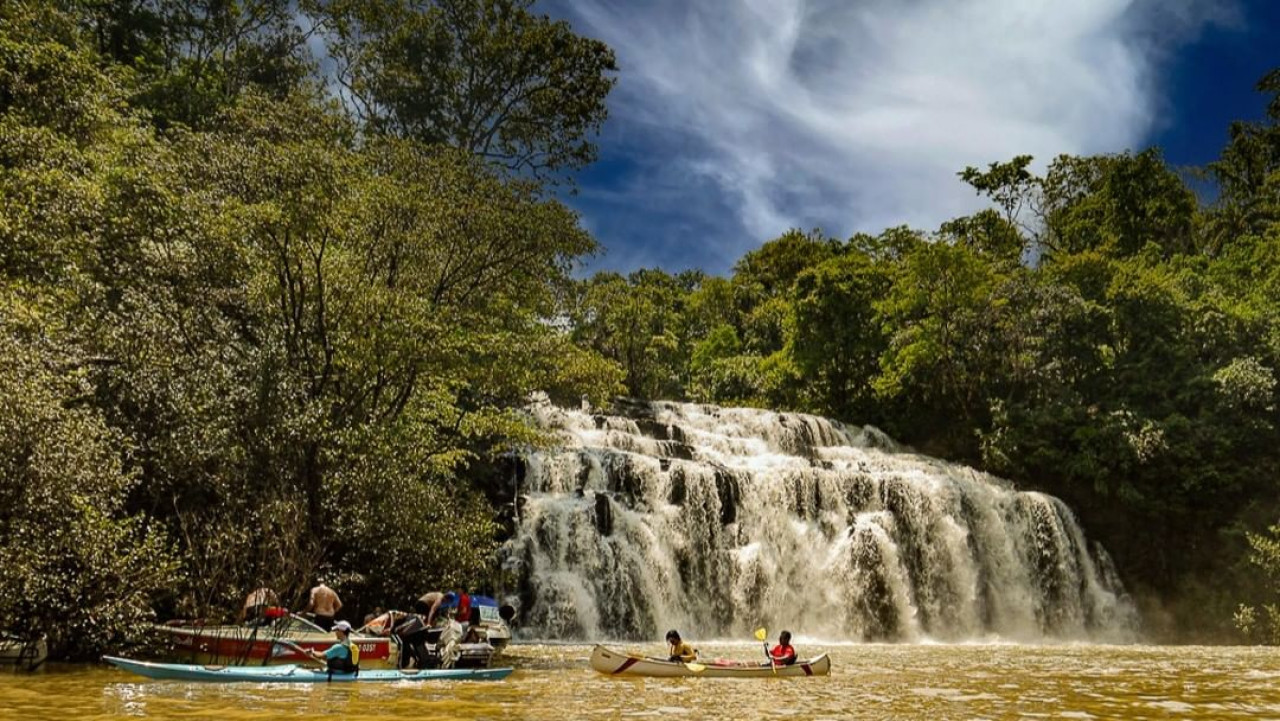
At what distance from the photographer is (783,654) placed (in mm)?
13375

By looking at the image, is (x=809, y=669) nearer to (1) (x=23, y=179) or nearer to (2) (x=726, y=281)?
(1) (x=23, y=179)

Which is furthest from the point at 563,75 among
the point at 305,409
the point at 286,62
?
the point at 305,409

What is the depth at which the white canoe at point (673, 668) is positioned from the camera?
42.1 ft

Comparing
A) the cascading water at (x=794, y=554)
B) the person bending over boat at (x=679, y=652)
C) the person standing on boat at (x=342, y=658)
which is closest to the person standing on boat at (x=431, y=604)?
the person standing on boat at (x=342, y=658)

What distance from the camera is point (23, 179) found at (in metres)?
16.4

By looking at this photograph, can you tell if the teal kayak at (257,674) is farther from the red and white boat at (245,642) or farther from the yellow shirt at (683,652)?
the yellow shirt at (683,652)

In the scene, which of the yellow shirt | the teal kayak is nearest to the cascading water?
the yellow shirt

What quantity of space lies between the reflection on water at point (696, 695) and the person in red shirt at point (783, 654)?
1.01 feet

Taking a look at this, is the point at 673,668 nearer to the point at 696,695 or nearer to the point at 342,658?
the point at 696,695

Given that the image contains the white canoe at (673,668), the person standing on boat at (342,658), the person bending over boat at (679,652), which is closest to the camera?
the person standing on boat at (342,658)

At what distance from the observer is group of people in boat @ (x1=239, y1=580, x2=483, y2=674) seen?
1132 cm

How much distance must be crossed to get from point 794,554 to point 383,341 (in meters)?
13.8

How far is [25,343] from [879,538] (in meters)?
20.6

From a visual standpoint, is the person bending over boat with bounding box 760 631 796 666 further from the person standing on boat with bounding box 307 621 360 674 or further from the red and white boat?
the red and white boat
